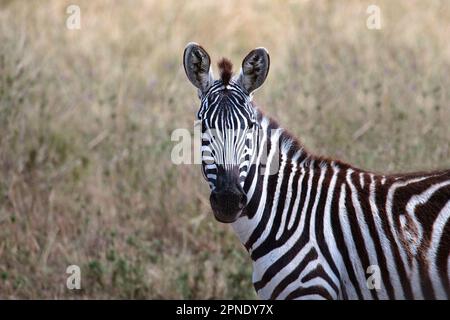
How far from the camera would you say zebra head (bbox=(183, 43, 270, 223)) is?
5371 millimetres

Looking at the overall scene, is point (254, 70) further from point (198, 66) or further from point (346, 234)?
point (346, 234)

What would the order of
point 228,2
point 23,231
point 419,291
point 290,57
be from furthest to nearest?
point 228,2
point 290,57
point 23,231
point 419,291

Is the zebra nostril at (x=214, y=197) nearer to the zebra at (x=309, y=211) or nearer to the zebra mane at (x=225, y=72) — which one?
the zebra at (x=309, y=211)

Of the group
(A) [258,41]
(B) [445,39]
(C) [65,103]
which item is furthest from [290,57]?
(C) [65,103]

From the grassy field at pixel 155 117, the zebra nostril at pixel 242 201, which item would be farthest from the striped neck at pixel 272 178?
the grassy field at pixel 155 117

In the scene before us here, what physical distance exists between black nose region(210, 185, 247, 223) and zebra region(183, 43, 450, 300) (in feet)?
0.07

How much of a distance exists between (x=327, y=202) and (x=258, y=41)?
7116mm

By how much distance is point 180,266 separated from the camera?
864 cm

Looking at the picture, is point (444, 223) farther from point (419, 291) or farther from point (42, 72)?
point (42, 72)

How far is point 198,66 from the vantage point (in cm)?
583

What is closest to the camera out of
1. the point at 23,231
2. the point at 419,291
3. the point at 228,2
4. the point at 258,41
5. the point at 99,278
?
the point at 419,291

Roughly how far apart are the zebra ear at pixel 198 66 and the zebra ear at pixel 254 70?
0.21m
